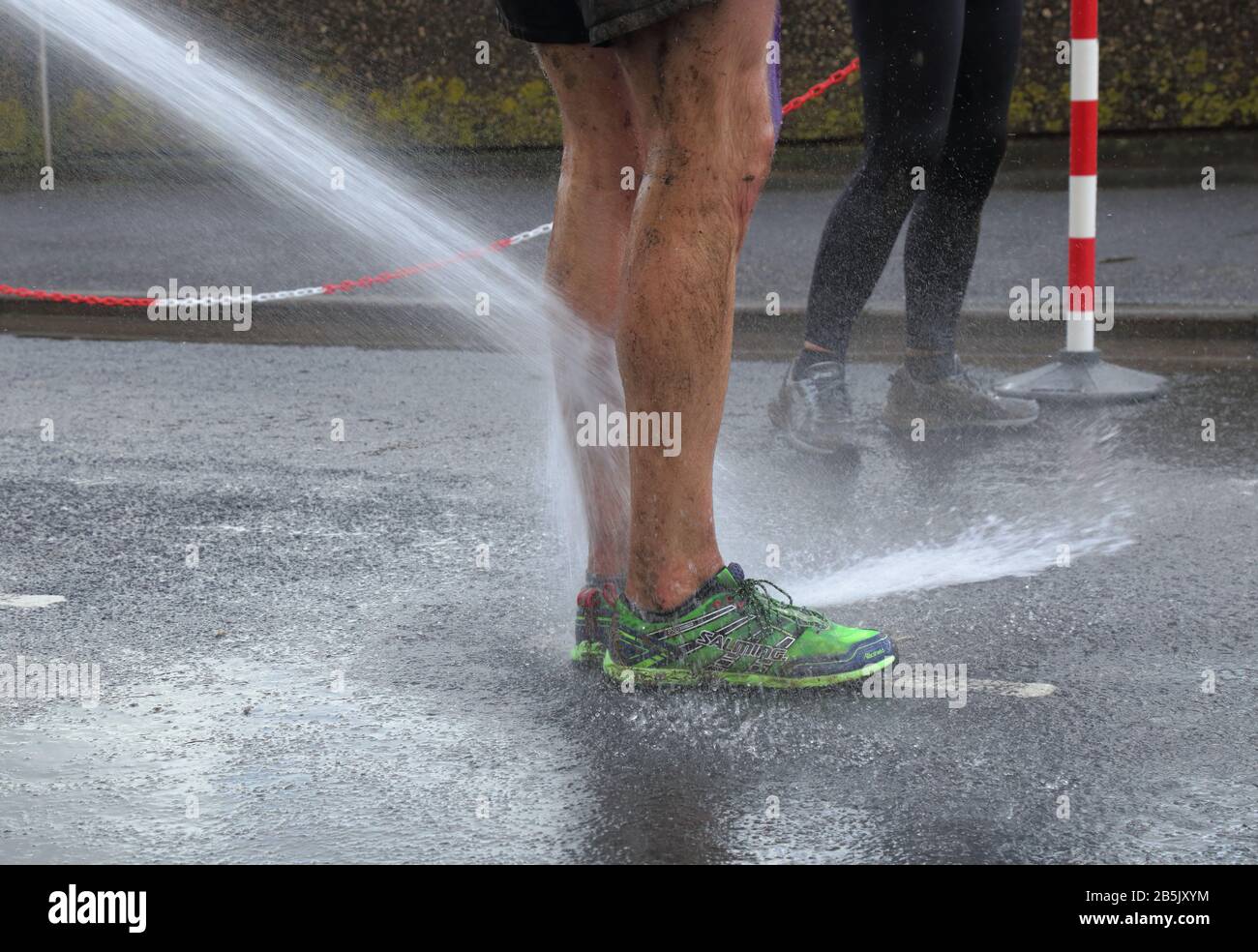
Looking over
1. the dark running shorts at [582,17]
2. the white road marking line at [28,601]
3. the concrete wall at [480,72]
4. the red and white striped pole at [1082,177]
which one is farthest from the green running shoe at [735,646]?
the concrete wall at [480,72]

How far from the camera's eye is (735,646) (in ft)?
10.4

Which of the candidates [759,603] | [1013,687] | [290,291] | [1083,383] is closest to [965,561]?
[1013,687]

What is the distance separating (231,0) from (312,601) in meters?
9.89

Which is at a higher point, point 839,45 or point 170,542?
point 839,45

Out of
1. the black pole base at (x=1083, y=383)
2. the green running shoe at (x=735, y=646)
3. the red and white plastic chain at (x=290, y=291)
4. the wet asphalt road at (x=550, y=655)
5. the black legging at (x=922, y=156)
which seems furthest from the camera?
the red and white plastic chain at (x=290, y=291)

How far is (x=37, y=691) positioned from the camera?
130 inches

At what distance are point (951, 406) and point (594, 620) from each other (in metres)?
2.60

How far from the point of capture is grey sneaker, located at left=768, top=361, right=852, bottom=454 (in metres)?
5.39

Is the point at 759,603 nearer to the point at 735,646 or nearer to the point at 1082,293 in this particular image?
the point at 735,646

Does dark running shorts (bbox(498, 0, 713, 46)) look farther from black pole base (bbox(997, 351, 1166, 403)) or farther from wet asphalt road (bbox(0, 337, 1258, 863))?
black pole base (bbox(997, 351, 1166, 403))

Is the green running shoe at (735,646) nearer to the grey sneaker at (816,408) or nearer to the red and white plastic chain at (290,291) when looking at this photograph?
the grey sneaker at (816,408)

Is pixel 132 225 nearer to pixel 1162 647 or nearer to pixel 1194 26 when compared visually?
pixel 1194 26

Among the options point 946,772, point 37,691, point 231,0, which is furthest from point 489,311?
point 231,0

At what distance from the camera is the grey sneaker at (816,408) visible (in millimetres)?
5391
